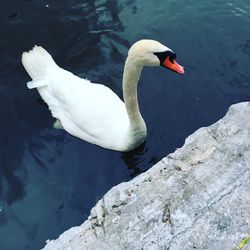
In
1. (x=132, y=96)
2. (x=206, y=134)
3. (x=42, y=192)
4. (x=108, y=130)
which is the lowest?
(x=42, y=192)

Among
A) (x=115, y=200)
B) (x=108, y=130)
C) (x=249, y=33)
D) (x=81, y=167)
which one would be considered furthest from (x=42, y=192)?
(x=249, y=33)

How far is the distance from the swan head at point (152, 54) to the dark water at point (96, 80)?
3.63 feet

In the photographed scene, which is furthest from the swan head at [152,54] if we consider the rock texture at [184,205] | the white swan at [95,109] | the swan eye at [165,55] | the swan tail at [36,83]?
the swan tail at [36,83]

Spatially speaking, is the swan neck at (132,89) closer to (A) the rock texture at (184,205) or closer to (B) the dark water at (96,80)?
(B) the dark water at (96,80)

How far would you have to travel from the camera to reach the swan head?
408cm

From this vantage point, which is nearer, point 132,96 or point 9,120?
point 132,96

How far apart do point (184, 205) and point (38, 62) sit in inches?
119

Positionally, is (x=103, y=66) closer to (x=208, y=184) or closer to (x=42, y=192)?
(x=42, y=192)

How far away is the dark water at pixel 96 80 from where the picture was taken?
4645 mm

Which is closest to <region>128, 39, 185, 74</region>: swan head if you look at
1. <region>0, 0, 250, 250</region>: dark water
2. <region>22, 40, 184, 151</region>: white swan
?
<region>22, 40, 184, 151</region>: white swan

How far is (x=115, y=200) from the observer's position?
126 inches

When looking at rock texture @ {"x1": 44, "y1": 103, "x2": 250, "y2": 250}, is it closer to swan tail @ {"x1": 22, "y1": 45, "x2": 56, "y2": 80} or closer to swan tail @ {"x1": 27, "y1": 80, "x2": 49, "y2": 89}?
swan tail @ {"x1": 27, "y1": 80, "x2": 49, "y2": 89}

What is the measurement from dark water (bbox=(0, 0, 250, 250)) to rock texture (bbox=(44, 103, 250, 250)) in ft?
4.23

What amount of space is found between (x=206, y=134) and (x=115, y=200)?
2.94ft
